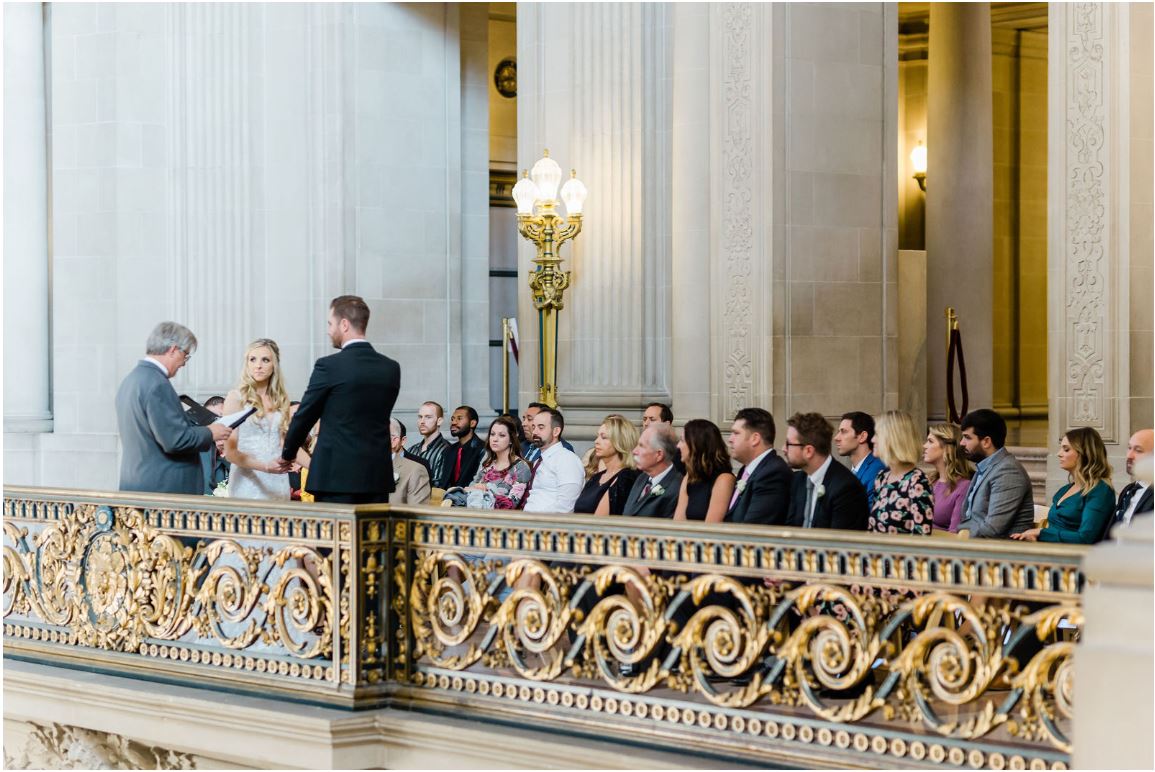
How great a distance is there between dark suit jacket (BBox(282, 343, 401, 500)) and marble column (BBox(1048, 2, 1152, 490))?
209 inches

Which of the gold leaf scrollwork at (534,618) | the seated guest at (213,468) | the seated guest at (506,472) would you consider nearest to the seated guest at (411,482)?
the seated guest at (506,472)

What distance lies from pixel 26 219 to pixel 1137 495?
590 inches

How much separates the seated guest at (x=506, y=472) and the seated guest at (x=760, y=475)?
373 centimetres

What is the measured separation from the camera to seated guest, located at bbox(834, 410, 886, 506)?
951 cm

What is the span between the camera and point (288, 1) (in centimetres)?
1802

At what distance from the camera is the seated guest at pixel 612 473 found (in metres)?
9.60

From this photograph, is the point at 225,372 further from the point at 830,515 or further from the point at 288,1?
the point at 830,515

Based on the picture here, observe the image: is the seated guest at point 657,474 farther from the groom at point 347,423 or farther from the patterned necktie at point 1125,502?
the patterned necktie at point 1125,502

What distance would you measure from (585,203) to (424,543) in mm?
8017

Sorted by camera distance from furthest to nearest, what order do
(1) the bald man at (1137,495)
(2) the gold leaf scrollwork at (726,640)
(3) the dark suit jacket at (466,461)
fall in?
(3) the dark suit jacket at (466,461) → (1) the bald man at (1137,495) → (2) the gold leaf scrollwork at (726,640)

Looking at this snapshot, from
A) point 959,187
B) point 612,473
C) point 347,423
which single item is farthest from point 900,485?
point 959,187

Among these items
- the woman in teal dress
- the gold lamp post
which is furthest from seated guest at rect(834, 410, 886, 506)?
the gold lamp post

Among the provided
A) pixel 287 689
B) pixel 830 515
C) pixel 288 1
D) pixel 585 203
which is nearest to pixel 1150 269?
pixel 830 515

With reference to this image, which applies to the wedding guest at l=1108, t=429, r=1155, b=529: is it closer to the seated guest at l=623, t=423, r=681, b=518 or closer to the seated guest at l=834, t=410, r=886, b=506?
the seated guest at l=834, t=410, r=886, b=506
